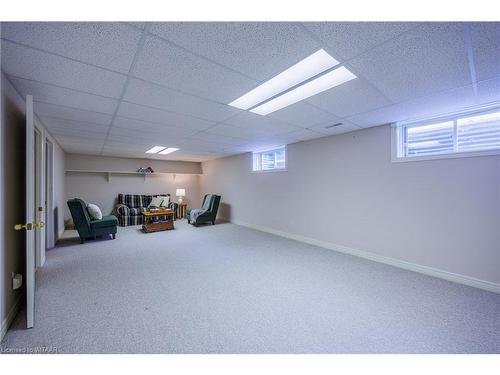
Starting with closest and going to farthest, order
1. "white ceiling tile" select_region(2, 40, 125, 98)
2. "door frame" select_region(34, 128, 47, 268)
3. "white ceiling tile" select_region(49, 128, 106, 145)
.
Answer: "white ceiling tile" select_region(2, 40, 125, 98), "door frame" select_region(34, 128, 47, 268), "white ceiling tile" select_region(49, 128, 106, 145)

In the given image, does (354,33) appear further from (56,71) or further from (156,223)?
(156,223)

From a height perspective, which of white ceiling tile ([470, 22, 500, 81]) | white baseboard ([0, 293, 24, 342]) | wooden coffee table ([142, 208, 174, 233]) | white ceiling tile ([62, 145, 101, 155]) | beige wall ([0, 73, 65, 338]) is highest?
white ceiling tile ([62, 145, 101, 155])

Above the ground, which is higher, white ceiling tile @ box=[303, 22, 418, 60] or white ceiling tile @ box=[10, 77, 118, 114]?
white ceiling tile @ box=[10, 77, 118, 114]

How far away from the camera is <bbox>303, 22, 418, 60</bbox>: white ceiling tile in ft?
4.05

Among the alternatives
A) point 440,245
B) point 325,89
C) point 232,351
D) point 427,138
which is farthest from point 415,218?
point 232,351

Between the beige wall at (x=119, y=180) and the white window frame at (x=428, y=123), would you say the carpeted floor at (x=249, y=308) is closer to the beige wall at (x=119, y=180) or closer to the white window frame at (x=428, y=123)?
the white window frame at (x=428, y=123)

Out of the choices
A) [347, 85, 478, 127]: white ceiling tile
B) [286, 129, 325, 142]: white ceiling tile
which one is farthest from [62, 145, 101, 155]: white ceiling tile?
[347, 85, 478, 127]: white ceiling tile

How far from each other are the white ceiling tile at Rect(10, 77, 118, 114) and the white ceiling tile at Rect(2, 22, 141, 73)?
748mm

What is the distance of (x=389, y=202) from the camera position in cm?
320

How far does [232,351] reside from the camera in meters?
1.49

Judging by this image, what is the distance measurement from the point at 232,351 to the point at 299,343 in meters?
0.51

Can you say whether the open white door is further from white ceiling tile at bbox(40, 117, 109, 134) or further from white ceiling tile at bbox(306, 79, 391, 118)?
white ceiling tile at bbox(306, 79, 391, 118)

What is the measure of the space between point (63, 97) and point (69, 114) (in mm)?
663

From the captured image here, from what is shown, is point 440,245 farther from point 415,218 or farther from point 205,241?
point 205,241
